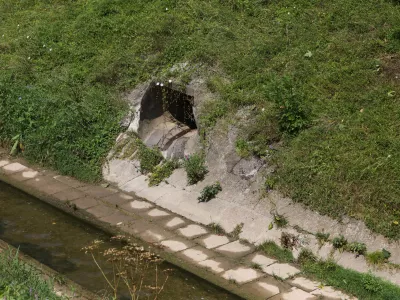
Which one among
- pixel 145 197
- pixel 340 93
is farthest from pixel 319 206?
pixel 145 197

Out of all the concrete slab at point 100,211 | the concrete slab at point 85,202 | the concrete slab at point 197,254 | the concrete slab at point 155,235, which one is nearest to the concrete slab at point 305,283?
the concrete slab at point 197,254

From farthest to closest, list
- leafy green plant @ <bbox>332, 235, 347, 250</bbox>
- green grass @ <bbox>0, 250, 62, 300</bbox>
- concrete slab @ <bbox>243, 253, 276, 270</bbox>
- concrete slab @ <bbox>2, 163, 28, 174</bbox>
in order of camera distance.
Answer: concrete slab @ <bbox>2, 163, 28, 174</bbox>, concrete slab @ <bbox>243, 253, 276, 270</bbox>, leafy green plant @ <bbox>332, 235, 347, 250</bbox>, green grass @ <bbox>0, 250, 62, 300</bbox>

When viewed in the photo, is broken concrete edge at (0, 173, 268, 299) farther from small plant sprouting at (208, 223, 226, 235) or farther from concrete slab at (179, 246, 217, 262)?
small plant sprouting at (208, 223, 226, 235)

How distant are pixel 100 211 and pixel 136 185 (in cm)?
79

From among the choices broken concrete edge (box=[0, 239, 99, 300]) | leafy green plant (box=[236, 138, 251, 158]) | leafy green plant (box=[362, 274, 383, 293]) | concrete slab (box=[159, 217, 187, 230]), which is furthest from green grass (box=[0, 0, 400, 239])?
broken concrete edge (box=[0, 239, 99, 300])

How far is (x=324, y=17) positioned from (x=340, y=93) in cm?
208

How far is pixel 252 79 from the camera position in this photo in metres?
10.2

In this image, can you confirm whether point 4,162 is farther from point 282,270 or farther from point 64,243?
point 282,270

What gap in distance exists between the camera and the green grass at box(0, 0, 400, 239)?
835cm

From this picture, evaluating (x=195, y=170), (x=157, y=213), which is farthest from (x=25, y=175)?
(x=195, y=170)

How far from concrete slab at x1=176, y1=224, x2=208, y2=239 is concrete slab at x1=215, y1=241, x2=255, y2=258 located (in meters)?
0.44

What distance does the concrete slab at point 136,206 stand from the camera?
31.0 feet

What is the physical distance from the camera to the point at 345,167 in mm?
8234

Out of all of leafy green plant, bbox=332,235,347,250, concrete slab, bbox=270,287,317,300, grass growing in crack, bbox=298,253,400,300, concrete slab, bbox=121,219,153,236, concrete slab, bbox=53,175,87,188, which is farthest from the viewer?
concrete slab, bbox=53,175,87,188
